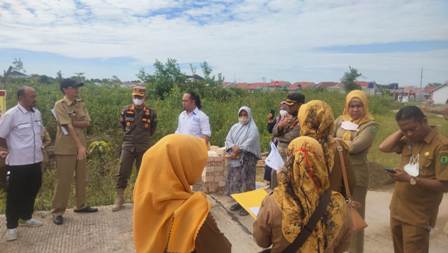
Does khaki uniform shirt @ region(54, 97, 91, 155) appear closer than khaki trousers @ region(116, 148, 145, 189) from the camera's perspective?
Yes

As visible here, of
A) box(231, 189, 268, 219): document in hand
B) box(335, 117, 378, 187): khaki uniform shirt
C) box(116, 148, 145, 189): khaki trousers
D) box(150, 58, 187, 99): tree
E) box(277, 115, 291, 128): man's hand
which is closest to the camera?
box(231, 189, 268, 219): document in hand

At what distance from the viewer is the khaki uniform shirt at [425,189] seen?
278 centimetres

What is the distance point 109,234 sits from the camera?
462 centimetres

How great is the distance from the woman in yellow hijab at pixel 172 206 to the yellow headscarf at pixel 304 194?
0.36m

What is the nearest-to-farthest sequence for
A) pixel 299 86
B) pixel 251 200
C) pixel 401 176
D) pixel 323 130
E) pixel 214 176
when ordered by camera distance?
pixel 323 130 → pixel 401 176 → pixel 251 200 → pixel 214 176 → pixel 299 86

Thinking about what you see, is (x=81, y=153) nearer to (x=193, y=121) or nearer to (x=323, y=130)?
(x=193, y=121)

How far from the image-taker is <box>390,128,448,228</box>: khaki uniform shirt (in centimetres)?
278

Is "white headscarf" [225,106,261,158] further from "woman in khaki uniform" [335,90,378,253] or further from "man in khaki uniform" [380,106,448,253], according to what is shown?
"man in khaki uniform" [380,106,448,253]

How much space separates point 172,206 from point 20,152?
10.7ft

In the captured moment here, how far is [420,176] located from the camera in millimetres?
2883

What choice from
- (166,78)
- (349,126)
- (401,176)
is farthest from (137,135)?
(166,78)

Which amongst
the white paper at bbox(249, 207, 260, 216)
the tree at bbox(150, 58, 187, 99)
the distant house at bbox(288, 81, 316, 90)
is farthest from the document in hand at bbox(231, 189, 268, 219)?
the distant house at bbox(288, 81, 316, 90)

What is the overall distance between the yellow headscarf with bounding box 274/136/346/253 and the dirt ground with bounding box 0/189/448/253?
2.47 m

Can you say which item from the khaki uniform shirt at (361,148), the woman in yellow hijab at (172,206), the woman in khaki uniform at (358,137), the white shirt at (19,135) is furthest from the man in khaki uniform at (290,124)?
the white shirt at (19,135)
